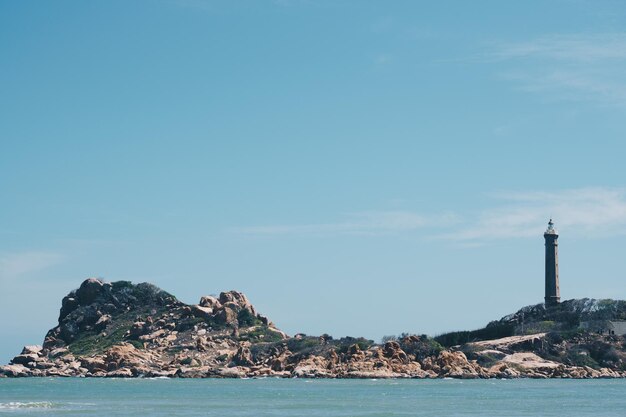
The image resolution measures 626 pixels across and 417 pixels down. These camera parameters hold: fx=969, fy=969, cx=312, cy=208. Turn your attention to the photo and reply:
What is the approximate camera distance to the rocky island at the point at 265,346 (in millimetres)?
118438

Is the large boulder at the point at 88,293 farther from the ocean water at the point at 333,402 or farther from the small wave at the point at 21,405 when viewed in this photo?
the small wave at the point at 21,405

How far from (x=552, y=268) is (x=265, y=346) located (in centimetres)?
4145

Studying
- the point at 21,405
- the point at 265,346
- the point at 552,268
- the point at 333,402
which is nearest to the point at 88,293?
the point at 265,346

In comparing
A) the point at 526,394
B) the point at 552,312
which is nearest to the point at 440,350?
the point at 552,312

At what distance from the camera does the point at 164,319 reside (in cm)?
15375

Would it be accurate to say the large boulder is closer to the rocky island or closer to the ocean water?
the rocky island

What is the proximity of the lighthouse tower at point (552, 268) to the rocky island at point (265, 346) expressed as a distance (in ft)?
4.62

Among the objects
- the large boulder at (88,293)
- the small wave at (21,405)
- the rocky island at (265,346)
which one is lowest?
the small wave at (21,405)

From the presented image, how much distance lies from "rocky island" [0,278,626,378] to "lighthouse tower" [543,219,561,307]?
141cm

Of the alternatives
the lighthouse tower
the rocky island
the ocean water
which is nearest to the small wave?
the ocean water

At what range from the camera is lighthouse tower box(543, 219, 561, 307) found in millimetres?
133875

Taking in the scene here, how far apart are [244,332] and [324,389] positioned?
2441 inches

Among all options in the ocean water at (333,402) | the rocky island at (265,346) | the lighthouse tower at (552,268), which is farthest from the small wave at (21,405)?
the lighthouse tower at (552,268)

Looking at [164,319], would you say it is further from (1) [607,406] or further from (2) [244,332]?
(1) [607,406]
